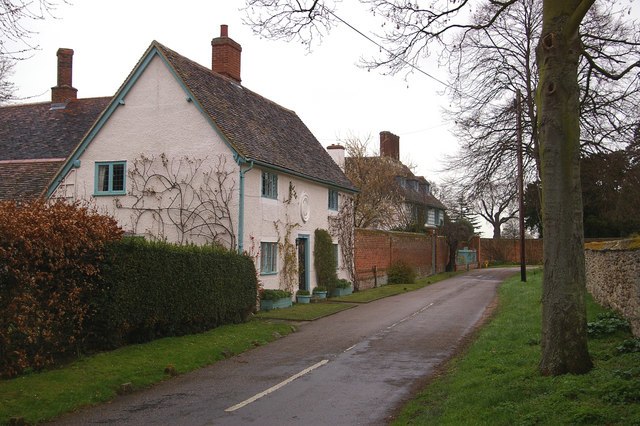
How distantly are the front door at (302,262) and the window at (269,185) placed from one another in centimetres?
299

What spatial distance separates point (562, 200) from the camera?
26.9 feet

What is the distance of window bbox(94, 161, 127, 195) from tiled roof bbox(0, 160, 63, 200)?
99.9 inches

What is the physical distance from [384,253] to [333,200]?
299 inches

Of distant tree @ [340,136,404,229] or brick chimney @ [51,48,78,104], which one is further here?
distant tree @ [340,136,404,229]

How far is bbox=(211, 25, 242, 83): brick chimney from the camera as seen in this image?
81.0 ft

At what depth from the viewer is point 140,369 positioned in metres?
10.8

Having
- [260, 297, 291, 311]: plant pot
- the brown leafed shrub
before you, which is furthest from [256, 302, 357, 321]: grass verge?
the brown leafed shrub

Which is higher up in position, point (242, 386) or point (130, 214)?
point (130, 214)

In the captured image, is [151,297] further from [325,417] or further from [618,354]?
[618,354]

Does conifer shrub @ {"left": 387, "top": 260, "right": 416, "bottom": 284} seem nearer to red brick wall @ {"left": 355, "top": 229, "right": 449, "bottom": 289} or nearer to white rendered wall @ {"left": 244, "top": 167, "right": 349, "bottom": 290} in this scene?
red brick wall @ {"left": 355, "top": 229, "right": 449, "bottom": 289}

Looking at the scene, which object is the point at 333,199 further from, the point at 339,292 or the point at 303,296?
the point at 303,296

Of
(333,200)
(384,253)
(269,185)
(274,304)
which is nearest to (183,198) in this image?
(269,185)

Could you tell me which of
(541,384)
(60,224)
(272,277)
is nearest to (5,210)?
(60,224)

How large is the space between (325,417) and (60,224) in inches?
244
